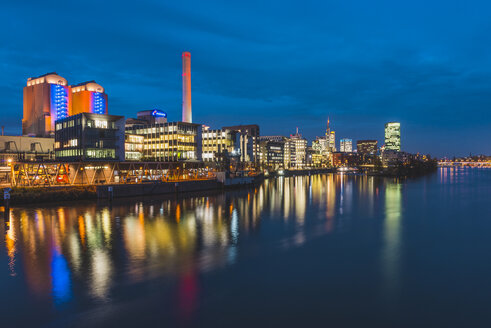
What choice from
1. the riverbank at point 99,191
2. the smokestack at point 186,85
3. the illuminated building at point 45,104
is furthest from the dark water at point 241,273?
the illuminated building at point 45,104

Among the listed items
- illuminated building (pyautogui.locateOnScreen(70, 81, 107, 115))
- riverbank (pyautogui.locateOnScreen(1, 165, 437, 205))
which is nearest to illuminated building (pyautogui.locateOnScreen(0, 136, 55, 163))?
riverbank (pyautogui.locateOnScreen(1, 165, 437, 205))

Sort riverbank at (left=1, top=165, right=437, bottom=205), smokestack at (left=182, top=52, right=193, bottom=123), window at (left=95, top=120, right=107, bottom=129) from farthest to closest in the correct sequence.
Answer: smokestack at (left=182, top=52, right=193, bottom=123), window at (left=95, top=120, right=107, bottom=129), riverbank at (left=1, top=165, right=437, bottom=205)

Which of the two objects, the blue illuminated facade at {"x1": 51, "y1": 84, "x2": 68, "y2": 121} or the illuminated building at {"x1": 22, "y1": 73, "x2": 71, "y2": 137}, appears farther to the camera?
the blue illuminated facade at {"x1": 51, "y1": 84, "x2": 68, "y2": 121}

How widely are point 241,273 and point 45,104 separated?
182 meters

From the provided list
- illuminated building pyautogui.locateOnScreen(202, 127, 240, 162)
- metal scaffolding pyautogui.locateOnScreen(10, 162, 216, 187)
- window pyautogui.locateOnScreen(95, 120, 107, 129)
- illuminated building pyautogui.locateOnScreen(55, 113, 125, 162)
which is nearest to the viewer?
metal scaffolding pyautogui.locateOnScreen(10, 162, 216, 187)

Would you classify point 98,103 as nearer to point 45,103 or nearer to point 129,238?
point 45,103

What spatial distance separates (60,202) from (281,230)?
39122 mm

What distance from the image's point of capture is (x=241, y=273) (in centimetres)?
2120

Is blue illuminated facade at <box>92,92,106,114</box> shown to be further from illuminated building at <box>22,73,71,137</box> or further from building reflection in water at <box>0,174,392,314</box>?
building reflection in water at <box>0,174,392,314</box>

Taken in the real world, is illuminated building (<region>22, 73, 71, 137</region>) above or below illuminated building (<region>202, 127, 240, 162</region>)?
above

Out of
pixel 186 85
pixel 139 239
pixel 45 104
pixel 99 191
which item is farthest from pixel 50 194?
pixel 45 104

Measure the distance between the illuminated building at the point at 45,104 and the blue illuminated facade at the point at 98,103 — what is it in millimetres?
14886

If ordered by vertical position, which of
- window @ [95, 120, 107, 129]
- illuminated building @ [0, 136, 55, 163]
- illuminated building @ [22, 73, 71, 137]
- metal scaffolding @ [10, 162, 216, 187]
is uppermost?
illuminated building @ [22, 73, 71, 137]

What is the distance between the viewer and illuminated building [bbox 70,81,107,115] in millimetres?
185500
